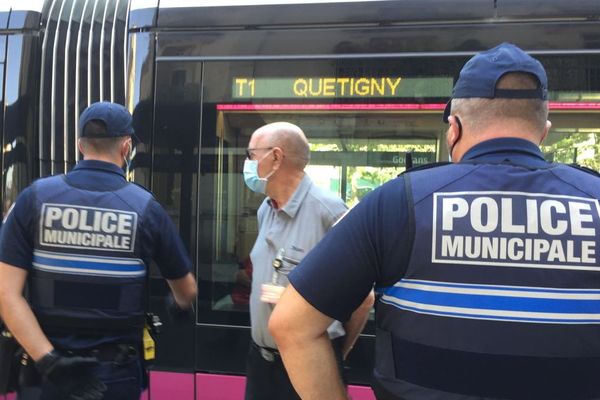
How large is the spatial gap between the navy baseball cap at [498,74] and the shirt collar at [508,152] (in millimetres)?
95

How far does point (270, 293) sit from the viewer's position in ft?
6.60

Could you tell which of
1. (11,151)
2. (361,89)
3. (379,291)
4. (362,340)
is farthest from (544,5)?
(11,151)

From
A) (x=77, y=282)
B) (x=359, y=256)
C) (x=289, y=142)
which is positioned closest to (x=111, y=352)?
(x=77, y=282)

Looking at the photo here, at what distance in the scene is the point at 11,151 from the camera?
9.57 feet

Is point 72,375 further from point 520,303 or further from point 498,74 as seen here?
point 498,74

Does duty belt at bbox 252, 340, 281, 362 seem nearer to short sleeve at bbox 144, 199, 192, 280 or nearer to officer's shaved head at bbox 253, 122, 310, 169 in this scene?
short sleeve at bbox 144, 199, 192, 280

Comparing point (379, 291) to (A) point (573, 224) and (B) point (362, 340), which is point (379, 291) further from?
(B) point (362, 340)

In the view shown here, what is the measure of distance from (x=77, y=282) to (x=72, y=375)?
0.32m

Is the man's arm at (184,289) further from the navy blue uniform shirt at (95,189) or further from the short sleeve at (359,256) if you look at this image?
the short sleeve at (359,256)

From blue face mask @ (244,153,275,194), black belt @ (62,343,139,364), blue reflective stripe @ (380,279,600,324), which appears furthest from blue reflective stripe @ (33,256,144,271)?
blue reflective stripe @ (380,279,600,324)

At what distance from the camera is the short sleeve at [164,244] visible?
6.75 ft

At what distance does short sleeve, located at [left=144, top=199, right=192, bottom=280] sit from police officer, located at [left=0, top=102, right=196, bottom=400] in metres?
0.04

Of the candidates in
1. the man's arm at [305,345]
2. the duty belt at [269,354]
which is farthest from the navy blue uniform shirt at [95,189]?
the man's arm at [305,345]

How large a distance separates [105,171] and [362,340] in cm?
142
